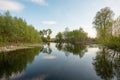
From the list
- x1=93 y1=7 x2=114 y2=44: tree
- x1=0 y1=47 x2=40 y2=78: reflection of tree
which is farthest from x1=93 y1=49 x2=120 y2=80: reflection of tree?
x1=93 y1=7 x2=114 y2=44: tree

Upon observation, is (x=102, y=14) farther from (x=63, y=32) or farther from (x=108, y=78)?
(x=63, y=32)

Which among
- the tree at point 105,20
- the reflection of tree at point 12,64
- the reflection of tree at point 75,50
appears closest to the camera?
the reflection of tree at point 12,64

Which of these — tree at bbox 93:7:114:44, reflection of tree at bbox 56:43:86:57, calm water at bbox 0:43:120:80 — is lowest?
calm water at bbox 0:43:120:80

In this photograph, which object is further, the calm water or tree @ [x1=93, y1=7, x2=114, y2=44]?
tree @ [x1=93, y1=7, x2=114, y2=44]

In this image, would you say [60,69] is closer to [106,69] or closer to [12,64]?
[106,69]

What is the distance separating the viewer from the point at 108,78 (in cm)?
1612

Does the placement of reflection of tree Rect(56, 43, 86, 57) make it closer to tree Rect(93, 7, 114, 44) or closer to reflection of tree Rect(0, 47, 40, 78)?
tree Rect(93, 7, 114, 44)

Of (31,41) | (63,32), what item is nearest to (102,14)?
(31,41)

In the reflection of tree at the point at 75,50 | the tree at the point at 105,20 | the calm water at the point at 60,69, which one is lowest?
the calm water at the point at 60,69

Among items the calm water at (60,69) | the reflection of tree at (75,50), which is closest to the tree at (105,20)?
the reflection of tree at (75,50)

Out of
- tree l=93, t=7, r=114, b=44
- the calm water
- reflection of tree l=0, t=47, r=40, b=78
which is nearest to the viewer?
the calm water

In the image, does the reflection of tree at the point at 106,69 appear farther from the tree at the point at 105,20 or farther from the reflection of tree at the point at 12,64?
the tree at the point at 105,20

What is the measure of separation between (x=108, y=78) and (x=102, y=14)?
5405 centimetres

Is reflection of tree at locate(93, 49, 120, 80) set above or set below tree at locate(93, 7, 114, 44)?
below
